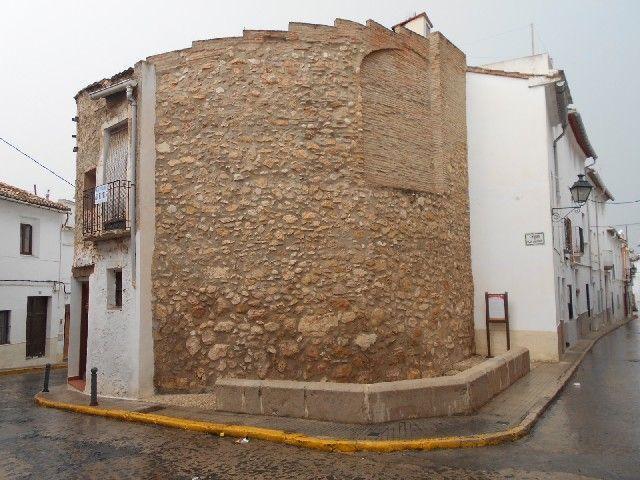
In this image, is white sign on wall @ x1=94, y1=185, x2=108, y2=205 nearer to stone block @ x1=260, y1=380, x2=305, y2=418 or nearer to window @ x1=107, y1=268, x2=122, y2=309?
window @ x1=107, y1=268, x2=122, y2=309

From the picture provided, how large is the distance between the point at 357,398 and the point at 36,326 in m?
16.9

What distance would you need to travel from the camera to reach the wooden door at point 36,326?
19394mm

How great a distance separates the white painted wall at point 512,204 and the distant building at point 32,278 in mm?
15051

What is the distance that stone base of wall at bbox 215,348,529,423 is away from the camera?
7074mm

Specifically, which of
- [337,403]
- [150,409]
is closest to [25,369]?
[150,409]

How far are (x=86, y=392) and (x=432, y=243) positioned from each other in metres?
7.79

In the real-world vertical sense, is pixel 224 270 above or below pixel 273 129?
below

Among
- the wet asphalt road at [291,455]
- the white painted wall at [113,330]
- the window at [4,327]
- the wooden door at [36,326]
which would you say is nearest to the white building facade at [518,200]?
the wet asphalt road at [291,455]

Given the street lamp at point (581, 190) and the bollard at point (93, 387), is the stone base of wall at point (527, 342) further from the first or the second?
the bollard at point (93, 387)

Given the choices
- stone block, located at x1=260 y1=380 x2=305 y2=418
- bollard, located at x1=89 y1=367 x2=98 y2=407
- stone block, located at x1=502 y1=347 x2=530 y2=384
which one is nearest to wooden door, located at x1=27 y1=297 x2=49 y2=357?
bollard, located at x1=89 y1=367 x2=98 y2=407

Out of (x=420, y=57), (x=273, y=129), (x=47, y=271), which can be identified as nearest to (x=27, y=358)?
(x=47, y=271)

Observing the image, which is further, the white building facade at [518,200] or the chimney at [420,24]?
the chimney at [420,24]

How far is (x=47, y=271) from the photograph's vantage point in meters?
20.1

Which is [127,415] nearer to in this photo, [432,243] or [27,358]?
[432,243]
